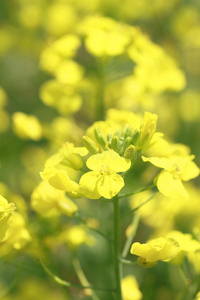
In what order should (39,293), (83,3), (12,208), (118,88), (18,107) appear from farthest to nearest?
(83,3), (18,107), (118,88), (39,293), (12,208)

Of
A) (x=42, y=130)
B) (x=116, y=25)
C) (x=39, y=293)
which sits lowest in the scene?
(x=39, y=293)

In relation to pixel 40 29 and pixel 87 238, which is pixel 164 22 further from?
pixel 87 238

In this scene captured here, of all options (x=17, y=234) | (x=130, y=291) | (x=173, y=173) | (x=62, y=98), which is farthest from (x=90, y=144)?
(x=62, y=98)

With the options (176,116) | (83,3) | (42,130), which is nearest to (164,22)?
(83,3)

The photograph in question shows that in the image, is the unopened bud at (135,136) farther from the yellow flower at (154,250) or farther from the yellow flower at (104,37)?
the yellow flower at (104,37)

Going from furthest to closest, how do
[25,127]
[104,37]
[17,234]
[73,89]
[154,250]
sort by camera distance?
[73,89]
[104,37]
[25,127]
[17,234]
[154,250]

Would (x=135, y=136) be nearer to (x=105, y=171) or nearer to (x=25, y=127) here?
(x=105, y=171)
